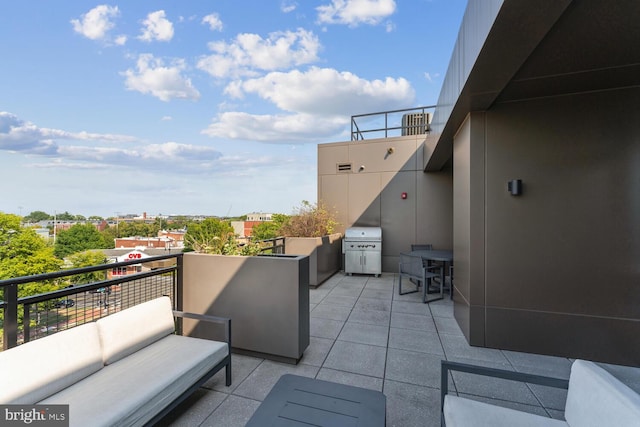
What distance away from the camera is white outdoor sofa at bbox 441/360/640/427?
3.17 ft

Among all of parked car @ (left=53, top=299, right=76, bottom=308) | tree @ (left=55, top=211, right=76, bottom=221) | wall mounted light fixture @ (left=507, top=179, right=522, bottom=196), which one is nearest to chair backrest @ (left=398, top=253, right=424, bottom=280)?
wall mounted light fixture @ (left=507, top=179, right=522, bottom=196)

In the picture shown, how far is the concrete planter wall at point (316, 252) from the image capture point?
17.6 ft

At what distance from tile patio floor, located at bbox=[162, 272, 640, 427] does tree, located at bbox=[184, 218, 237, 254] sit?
1232 millimetres

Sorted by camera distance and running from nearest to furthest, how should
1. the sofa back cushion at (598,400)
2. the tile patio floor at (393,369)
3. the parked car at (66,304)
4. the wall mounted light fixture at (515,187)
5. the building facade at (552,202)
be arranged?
the sofa back cushion at (598,400) → the tile patio floor at (393,369) → the parked car at (66,304) → the building facade at (552,202) → the wall mounted light fixture at (515,187)

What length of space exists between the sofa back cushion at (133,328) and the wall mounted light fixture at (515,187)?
12.1 feet

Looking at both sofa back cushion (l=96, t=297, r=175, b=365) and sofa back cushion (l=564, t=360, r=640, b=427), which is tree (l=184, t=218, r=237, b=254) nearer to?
sofa back cushion (l=96, t=297, r=175, b=365)

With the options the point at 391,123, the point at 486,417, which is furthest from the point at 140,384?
the point at 391,123

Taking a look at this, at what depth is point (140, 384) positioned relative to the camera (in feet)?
5.08

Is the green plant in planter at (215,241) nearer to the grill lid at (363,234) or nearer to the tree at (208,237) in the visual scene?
the tree at (208,237)

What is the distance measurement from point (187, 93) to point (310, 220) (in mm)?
9028

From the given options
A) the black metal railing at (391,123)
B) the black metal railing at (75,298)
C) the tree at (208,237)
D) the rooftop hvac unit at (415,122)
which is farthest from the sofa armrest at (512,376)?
the rooftop hvac unit at (415,122)

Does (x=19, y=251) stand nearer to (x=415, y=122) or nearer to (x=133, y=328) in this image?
(x=133, y=328)

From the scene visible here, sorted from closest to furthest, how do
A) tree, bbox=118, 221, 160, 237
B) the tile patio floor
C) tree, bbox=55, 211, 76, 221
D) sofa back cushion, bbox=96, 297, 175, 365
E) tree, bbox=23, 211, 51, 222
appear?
1. sofa back cushion, bbox=96, 297, 175, 365
2. the tile patio floor
3. tree, bbox=23, 211, 51, 222
4. tree, bbox=55, 211, 76, 221
5. tree, bbox=118, 221, 160, 237

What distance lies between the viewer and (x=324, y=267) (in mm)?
5793
